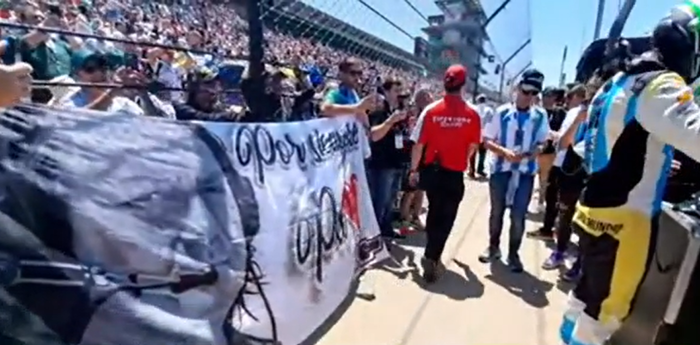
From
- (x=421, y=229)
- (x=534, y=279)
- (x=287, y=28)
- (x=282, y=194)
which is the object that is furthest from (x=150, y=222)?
(x=421, y=229)

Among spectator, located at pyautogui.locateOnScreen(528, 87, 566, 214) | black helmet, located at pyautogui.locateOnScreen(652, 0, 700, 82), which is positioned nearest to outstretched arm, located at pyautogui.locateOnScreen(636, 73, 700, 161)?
black helmet, located at pyautogui.locateOnScreen(652, 0, 700, 82)

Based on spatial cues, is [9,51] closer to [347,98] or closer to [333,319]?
[347,98]

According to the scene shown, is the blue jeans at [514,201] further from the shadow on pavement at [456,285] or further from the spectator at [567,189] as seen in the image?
the shadow on pavement at [456,285]

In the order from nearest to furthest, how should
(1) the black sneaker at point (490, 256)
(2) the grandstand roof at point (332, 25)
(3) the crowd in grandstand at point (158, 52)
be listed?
(3) the crowd in grandstand at point (158, 52) → (2) the grandstand roof at point (332, 25) → (1) the black sneaker at point (490, 256)

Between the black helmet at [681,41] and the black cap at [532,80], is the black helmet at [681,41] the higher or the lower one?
the higher one

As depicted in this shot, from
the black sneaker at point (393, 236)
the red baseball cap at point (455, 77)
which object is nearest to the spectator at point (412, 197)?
the black sneaker at point (393, 236)

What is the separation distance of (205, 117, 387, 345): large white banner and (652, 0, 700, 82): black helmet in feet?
5.45

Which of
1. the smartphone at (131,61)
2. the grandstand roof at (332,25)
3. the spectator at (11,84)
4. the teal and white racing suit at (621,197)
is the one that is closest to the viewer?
the spectator at (11,84)

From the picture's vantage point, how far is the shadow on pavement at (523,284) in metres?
4.25

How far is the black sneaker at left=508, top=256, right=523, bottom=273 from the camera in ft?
16.0

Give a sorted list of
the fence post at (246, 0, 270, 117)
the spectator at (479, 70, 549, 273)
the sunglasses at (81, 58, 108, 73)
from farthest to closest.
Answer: the spectator at (479, 70, 549, 273)
the sunglasses at (81, 58, 108, 73)
the fence post at (246, 0, 270, 117)

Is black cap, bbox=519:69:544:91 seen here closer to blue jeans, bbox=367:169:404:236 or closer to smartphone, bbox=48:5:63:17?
blue jeans, bbox=367:169:404:236

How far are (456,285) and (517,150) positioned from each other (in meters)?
1.19

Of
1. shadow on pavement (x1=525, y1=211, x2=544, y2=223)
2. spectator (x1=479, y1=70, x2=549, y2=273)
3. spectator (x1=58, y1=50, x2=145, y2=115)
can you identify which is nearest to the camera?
spectator (x1=58, y1=50, x2=145, y2=115)
